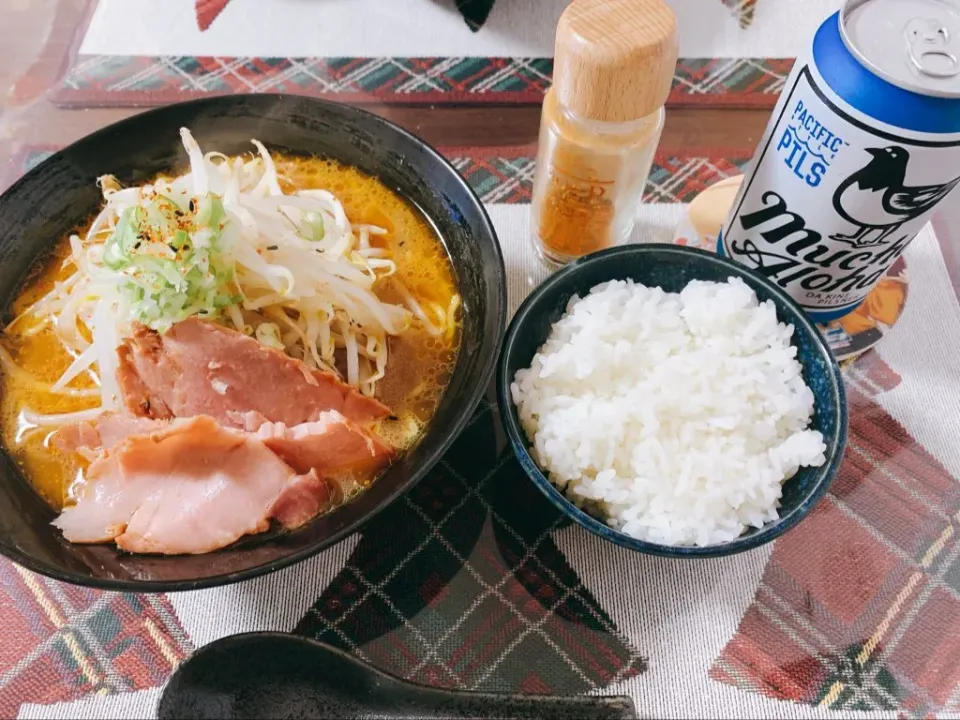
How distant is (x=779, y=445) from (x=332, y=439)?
64 centimetres

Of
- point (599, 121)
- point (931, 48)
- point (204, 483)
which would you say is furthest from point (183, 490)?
point (931, 48)

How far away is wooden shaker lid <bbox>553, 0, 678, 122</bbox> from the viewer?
3.14 ft

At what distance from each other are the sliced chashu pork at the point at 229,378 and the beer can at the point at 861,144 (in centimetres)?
72

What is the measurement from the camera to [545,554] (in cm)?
107

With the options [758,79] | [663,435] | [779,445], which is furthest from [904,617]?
[758,79]

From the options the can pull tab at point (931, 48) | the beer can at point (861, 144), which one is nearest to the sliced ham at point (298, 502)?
the beer can at point (861, 144)

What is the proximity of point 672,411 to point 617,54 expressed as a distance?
1.65 feet

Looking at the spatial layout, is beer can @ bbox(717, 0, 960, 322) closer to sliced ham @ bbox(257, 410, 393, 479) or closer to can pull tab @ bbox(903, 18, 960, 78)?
can pull tab @ bbox(903, 18, 960, 78)

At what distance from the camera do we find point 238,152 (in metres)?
1.35

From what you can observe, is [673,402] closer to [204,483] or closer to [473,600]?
[473,600]

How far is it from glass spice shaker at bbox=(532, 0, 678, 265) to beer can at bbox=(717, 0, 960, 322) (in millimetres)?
185

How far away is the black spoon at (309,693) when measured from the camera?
2.92 ft

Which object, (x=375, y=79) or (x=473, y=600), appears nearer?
(x=473, y=600)

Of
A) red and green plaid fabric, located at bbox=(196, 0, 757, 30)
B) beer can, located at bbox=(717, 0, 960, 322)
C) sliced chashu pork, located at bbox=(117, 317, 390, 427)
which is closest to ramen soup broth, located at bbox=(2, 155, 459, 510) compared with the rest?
sliced chashu pork, located at bbox=(117, 317, 390, 427)
